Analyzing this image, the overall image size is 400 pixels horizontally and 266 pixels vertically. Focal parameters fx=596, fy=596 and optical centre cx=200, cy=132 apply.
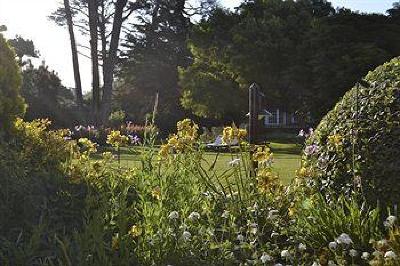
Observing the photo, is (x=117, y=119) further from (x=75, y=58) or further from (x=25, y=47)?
(x=25, y=47)

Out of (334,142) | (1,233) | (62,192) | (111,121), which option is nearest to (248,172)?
(334,142)

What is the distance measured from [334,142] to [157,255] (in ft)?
5.29

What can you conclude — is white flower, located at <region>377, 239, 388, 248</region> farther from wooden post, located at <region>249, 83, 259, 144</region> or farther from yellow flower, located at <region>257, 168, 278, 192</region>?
wooden post, located at <region>249, 83, 259, 144</region>

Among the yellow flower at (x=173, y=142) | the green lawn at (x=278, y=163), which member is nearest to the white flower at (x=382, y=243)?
the yellow flower at (x=173, y=142)

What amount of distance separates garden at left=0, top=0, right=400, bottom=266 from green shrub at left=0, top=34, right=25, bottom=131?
0.60m

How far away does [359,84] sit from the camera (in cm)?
453

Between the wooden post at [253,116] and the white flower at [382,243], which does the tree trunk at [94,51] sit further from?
the white flower at [382,243]

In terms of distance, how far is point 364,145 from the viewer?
13.6 feet

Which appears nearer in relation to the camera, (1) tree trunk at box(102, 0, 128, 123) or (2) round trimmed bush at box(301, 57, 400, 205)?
(2) round trimmed bush at box(301, 57, 400, 205)

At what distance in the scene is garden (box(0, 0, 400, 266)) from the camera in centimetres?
355

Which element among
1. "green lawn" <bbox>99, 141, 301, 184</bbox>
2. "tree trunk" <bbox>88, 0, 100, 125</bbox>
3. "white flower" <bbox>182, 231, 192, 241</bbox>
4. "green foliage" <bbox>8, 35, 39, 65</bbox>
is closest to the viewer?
"white flower" <bbox>182, 231, 192, 241</bbox>

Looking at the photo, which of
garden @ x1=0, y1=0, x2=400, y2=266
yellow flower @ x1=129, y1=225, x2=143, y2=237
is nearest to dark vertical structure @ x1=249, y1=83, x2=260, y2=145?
garden @ x1=0, y1=0, x2=400, y2=266

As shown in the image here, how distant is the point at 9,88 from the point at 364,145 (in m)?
3.36

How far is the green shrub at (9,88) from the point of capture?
5547 mm
